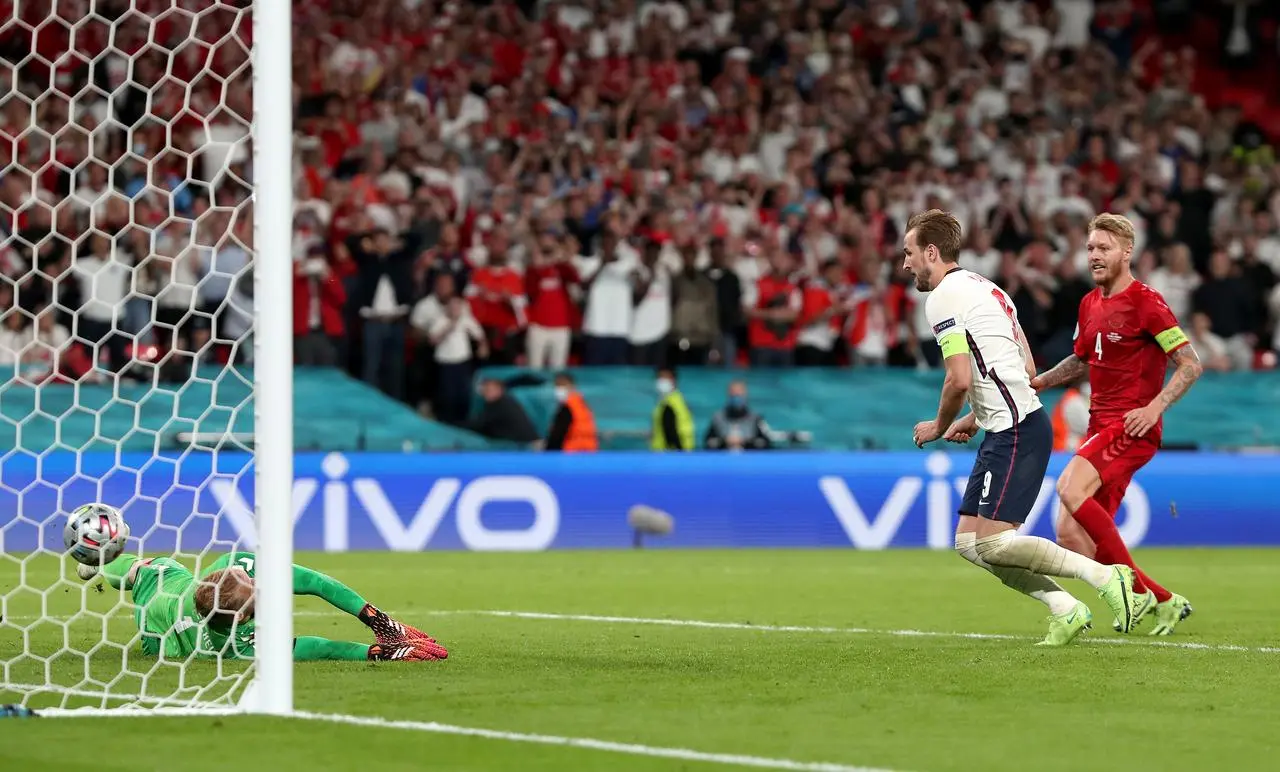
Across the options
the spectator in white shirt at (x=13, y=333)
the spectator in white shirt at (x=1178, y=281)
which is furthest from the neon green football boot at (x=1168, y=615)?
the spectator in white shirt at (x=1178, y=281)

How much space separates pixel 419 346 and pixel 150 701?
12070 mm

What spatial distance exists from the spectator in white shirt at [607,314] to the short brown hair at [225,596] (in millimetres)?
11303

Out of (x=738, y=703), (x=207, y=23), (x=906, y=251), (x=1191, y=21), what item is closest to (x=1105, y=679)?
(x=738, y=703)

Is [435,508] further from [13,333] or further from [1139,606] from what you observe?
[1139,606]

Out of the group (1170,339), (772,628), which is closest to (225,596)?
(772,628)

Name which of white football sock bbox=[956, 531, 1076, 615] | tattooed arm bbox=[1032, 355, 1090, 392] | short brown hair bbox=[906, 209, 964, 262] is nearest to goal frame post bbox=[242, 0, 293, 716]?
short brown hair bbox=[906, 209, 964, 262]

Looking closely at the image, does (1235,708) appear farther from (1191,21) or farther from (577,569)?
(1191,21)

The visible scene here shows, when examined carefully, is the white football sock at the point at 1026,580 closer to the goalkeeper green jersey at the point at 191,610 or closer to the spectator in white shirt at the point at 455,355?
the goalkeeper green jersey at the point at 191,610

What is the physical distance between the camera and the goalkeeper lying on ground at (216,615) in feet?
25.9

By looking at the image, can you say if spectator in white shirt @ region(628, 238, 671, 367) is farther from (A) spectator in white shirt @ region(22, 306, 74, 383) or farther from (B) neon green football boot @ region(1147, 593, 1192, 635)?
(B) neon green football boot @ region(1147, 593, 1192, 635)

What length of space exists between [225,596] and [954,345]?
330 cm

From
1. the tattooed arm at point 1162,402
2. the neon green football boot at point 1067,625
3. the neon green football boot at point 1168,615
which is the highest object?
the tattooed arm at point 1162,402

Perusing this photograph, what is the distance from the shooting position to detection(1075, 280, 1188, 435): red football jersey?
9570 millimetres

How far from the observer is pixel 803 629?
9.90 metres
